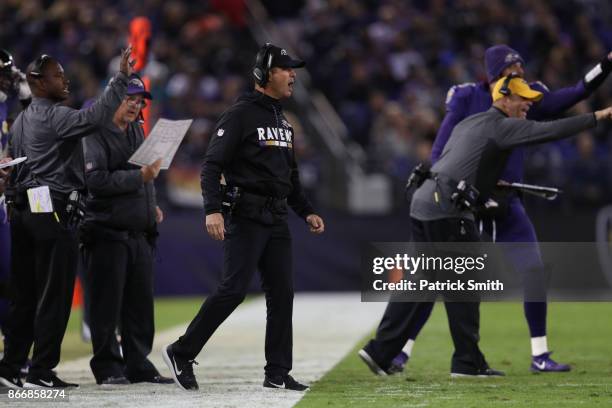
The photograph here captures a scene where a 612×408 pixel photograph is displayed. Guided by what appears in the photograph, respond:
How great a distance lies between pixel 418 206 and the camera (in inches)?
324

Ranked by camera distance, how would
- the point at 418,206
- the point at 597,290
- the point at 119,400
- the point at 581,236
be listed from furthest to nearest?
the point at 581,236, the point at 597,290, the point at 418,206, the point at 119,400

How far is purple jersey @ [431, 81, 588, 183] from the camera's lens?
877cm

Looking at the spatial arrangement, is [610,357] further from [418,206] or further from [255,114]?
[255,114]

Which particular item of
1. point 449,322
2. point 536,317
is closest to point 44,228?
point 449,322

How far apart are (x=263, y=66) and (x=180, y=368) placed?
188cm

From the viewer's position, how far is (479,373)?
317 inches

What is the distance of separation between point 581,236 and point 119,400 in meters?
10.8

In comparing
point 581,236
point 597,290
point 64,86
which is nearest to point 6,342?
point 64,86

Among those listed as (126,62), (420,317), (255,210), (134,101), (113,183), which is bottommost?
(420,317)

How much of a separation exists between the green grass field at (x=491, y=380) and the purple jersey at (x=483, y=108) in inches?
57.8

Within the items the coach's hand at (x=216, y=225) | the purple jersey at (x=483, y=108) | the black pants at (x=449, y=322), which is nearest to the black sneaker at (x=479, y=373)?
the black pants at (x=449, y=322)

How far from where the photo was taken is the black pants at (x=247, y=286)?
7.27 m

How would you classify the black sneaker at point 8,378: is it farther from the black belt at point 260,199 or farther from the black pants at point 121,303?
the black belt at point 260,199

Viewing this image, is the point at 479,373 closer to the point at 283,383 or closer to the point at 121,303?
the point at 283,383
